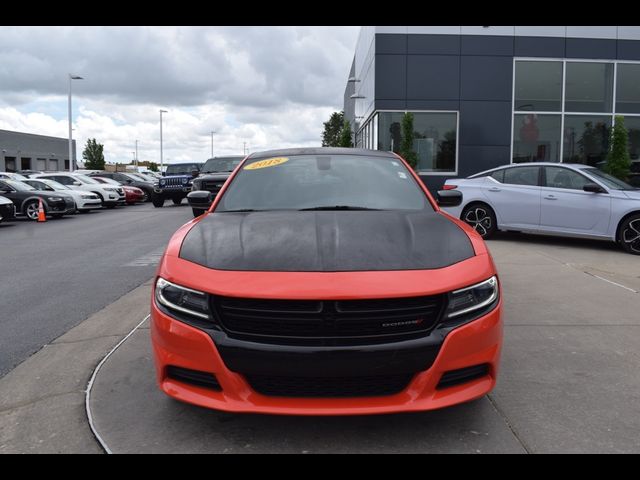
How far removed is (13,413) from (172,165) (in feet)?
67.4

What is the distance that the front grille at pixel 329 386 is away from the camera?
2.63m

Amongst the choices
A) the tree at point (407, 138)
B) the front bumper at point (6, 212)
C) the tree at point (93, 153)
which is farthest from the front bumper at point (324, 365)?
the tree at point (93, 153)

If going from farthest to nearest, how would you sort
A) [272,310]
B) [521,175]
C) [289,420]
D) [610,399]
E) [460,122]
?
[460,122]
[521,175]
[610,399]
[289,420]
[272,310]

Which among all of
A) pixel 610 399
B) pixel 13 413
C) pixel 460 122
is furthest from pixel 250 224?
pixel 460 122

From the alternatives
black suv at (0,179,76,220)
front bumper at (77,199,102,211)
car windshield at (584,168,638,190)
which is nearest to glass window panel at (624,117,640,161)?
car windshield at (584,168,638,190)

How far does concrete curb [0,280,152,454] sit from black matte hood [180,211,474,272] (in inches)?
44.4

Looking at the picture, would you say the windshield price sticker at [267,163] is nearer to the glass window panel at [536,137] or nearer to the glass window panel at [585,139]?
the glass window panel at [536,137]

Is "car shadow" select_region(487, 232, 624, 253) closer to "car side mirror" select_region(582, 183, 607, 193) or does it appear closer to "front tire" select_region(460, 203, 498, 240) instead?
"front tire" select_region(460, 203, 498, 240)

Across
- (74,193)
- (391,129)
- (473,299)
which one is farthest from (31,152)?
(473,299)

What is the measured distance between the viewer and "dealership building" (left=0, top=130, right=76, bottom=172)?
62.1m

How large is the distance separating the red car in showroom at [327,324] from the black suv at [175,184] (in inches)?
773

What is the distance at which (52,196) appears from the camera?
58.7 feet

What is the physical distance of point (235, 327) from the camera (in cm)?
264

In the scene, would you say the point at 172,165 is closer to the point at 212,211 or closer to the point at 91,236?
the point at 91,236
